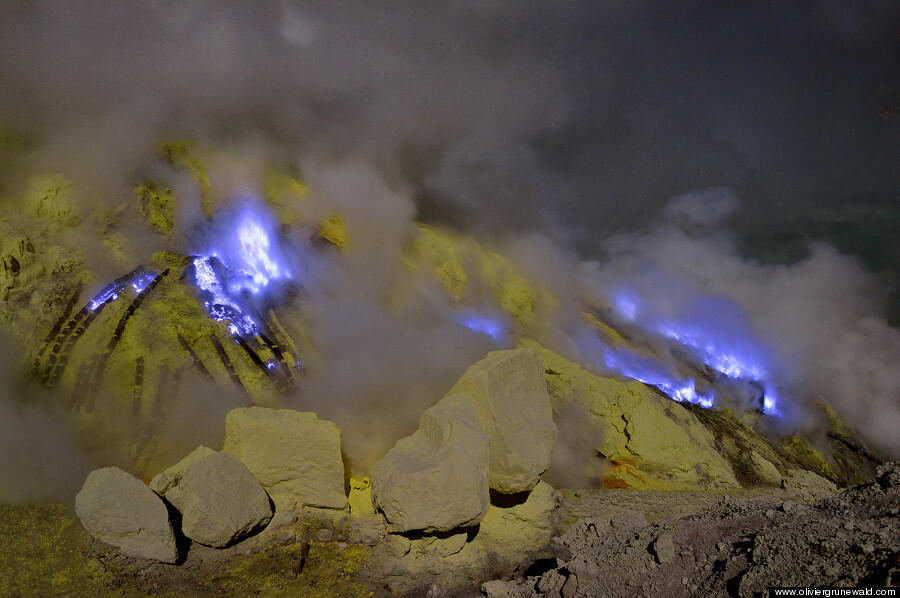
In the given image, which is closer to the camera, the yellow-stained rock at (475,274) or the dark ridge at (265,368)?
the dark ridge at (265,368)

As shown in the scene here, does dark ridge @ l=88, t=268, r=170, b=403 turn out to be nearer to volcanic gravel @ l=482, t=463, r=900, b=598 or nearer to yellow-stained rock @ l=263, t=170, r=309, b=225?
yellow-stained rock @ l=263, t=170, r=309, b=225

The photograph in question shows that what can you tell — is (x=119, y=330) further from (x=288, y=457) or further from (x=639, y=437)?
(x=639, y=437)

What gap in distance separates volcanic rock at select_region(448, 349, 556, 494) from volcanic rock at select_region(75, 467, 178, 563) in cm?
200

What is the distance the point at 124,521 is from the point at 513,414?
8.28 ft

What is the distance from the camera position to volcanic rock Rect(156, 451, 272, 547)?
112 inches

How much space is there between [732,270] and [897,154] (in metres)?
3.47

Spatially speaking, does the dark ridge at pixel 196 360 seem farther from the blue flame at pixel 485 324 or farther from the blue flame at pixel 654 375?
the blue flame at pixel 654 375

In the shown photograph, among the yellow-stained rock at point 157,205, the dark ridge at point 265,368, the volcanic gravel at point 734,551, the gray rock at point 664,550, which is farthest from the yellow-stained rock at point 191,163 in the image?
the gray rock at point 664,550

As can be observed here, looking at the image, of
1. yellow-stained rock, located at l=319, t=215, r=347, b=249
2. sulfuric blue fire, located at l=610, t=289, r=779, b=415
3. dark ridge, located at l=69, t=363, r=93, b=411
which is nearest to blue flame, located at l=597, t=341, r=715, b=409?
sulfuric blue fire, located at l=610, t=289, r=779, b=415

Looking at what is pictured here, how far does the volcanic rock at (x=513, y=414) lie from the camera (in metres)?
3.39

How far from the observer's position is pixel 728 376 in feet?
27.1

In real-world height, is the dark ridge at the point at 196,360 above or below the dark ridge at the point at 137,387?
above

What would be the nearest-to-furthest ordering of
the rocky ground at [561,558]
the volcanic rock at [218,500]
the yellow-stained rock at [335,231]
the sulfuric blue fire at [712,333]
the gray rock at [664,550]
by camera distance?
the rocky ground at [561,558]
the gray rock at [664,550]
the volcanic rock at [218,500]
the yellow-stained rock at [335,231]
the sulfuric blue fire at [712,333]

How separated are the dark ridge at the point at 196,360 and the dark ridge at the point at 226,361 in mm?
148
